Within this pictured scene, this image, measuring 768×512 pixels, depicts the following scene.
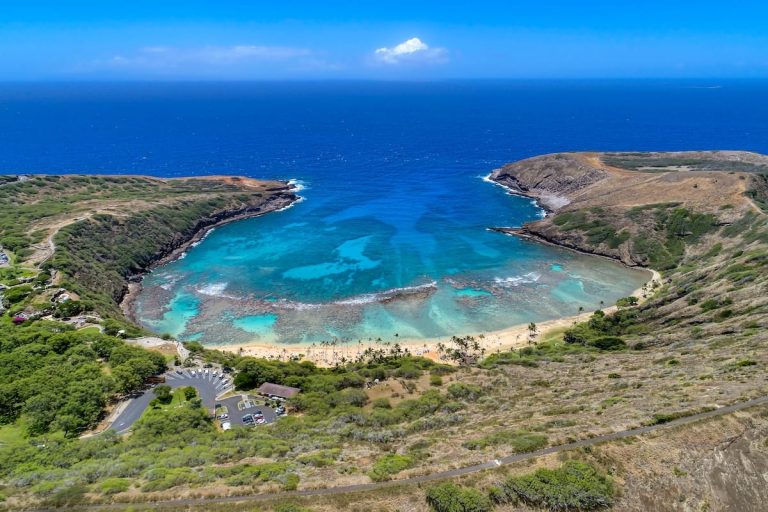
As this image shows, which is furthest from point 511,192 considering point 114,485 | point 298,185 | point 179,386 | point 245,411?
point 114,485

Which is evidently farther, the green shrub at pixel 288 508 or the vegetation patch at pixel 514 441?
the vegetation patch at pixel 514 441

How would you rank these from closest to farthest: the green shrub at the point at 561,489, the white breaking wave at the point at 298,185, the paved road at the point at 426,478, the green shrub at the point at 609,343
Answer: the green shrub at the point at 561,489 < the paved road at the point at 426,478 < the green shrub at the point at 609,343 < the white breaking wave at the point at 298,185

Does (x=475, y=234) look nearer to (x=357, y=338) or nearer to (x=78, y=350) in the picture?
(x=357, y=338)

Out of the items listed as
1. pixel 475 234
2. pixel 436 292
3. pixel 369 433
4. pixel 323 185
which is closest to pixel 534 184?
pixel 475 234

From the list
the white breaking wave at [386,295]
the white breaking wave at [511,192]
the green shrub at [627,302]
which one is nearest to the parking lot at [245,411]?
the white breaking wave at [386,295]

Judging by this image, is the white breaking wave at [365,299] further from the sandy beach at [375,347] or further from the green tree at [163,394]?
the green tree at [163,394]

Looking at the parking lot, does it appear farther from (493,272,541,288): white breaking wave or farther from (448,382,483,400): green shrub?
(493,272,541,288): white breaking wave

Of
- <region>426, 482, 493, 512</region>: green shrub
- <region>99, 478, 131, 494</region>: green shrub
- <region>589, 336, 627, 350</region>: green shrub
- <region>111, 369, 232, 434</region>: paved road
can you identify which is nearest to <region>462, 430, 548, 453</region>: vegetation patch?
<region>426, 482, 493, 512</region>: green shrub
